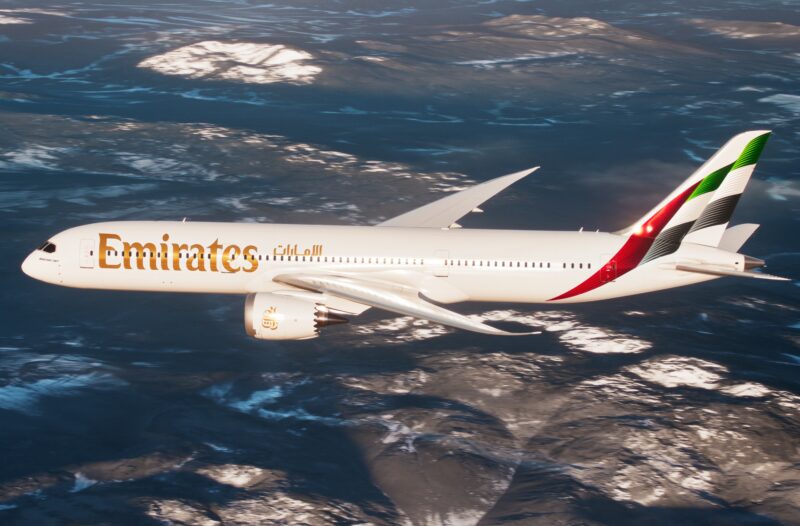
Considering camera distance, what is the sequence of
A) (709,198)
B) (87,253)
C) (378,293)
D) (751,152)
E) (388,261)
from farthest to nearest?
(87,253) < (388,261) < (709,198) < (751,152) < (378,293)

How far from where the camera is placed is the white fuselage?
50.5 meters

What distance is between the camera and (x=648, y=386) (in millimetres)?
47594

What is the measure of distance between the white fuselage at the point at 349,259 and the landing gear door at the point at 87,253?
61 millimetres

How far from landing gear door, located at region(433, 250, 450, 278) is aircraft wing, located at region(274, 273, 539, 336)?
5.87 feet

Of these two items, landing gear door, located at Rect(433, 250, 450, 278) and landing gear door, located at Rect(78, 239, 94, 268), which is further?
landing gear door, located at Rect(78, 239, 94, 268)

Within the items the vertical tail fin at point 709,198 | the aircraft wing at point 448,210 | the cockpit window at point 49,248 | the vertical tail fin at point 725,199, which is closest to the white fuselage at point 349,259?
the cockpit window at point 49,248

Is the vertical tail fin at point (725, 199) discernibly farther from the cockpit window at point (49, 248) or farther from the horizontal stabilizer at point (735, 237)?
the cockpit window at point (49, 248)

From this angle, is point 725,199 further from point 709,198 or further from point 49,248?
point 49,248

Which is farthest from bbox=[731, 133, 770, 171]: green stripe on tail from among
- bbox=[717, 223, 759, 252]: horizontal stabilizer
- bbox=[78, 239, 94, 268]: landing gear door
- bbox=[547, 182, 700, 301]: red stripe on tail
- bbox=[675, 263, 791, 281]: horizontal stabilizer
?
bbox=[78, 239, 94, 268]: landing gear door

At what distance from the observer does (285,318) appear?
46.8 m

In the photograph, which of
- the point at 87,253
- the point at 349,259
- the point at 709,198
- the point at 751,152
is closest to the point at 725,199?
the point at 709,198

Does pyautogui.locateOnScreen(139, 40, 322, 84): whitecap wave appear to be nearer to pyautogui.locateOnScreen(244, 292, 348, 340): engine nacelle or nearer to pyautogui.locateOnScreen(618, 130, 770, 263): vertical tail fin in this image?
pyautogui.locateOnScreen(244, 292, 348, 340): engine nacelle

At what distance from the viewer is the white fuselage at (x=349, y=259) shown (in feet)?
166

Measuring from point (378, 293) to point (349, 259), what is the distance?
11.4 ft
